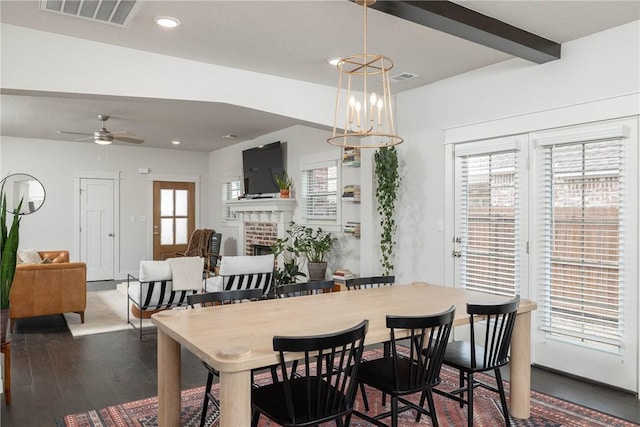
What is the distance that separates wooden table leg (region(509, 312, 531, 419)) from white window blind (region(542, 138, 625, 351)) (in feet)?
3.10

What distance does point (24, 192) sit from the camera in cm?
832

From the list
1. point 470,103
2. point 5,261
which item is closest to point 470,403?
point 470,103

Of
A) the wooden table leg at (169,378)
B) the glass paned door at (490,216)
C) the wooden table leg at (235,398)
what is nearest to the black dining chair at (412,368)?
the wooden table leg at (235,398)

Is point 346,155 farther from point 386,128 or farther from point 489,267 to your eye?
point 489,267

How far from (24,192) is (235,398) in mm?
8106

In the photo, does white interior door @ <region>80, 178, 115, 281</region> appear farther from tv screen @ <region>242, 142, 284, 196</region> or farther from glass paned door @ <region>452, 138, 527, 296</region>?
glass paned door @ <region>452, 138, 527, 296</region>

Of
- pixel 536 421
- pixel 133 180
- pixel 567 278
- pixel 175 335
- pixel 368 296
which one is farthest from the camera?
pixel 133 180

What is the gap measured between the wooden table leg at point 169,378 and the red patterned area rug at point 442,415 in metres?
0.42

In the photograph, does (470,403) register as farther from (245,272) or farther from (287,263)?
(287,263)

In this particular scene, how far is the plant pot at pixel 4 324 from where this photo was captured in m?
3.15

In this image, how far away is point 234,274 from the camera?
16.7 ft

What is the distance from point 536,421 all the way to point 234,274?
3169 mm

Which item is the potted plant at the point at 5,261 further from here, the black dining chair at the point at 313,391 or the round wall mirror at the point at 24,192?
the round wall mirror at the point at 24,192

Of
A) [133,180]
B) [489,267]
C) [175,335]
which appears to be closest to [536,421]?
[489,267]
